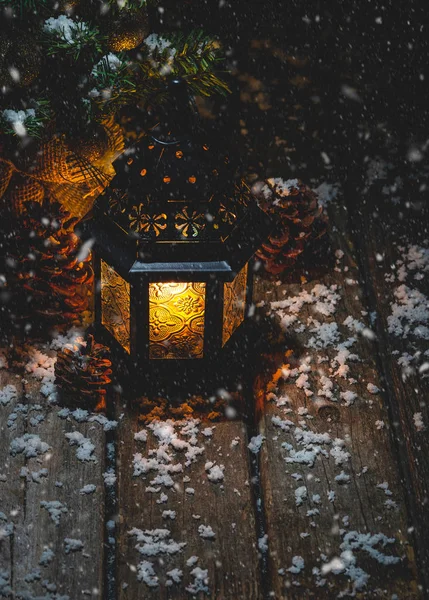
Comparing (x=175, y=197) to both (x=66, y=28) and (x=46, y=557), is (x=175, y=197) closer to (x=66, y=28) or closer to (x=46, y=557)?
(x=66, y=28)

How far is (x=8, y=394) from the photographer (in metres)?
2.08

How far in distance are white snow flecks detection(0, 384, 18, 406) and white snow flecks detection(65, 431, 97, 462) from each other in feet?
0.50

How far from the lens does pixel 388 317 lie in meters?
2.29

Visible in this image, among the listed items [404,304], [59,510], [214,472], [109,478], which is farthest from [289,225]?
[59,510]

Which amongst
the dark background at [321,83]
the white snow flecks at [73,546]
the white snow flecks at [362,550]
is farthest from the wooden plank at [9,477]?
the dark background at [321,83]

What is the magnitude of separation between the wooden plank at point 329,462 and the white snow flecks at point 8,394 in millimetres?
540

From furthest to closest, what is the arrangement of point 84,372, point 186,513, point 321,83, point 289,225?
point 321,83, point 289,225, point 84,372, point 186,513

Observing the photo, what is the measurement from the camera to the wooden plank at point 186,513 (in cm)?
182

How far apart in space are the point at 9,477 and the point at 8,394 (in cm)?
20

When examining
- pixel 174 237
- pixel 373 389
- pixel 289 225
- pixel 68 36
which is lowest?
pixel 373 389

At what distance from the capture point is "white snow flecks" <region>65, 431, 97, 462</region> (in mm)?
1992

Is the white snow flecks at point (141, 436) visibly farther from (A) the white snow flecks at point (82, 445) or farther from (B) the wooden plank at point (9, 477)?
(B) the wooden plank at point (9, 477)

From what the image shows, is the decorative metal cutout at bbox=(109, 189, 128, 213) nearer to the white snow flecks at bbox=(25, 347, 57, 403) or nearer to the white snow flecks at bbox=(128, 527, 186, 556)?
the white snow flecks at bbox=(25, 347, 57, 403)

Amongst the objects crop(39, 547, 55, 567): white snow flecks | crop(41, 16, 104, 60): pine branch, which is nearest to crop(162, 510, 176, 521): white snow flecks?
→ crop(39, 547, 55, 567): white snow flecks
